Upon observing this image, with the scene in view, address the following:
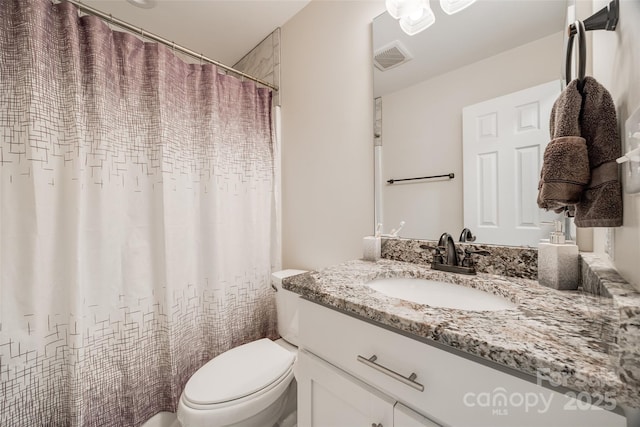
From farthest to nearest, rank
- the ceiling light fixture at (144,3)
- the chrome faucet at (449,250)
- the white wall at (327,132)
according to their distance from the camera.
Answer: the ceiling light fixture at (144,3) < the white wall at (327,132) < the chrome faucet at (449,250)

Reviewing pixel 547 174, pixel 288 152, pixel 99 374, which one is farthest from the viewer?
pixel 288 152

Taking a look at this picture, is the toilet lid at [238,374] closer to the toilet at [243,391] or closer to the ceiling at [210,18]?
the toilet at [243,391]

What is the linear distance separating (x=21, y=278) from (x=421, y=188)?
5.21 feet

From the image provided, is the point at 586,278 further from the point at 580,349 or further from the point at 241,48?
the point at 241,48

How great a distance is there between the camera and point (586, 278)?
589 millimetres

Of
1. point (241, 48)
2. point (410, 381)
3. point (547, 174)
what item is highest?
point (241, 48)

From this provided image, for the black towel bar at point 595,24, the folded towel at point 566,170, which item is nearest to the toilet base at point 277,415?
the folded towel at point 566,170

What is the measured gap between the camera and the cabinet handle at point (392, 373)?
48 cm

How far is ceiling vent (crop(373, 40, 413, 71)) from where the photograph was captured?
108 cm

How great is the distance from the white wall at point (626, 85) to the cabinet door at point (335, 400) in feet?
1.75

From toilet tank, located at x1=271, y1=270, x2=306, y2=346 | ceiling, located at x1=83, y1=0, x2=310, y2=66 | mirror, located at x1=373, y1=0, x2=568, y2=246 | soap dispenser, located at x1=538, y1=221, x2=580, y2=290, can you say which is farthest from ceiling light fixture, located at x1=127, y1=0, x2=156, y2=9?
soap dispenser, located at x1=538, y1=221, x2=580, y2=290

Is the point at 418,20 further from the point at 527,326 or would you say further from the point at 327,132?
the point at 527,326

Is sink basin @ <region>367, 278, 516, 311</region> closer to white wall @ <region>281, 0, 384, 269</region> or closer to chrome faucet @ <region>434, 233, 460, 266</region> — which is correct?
chrome faucet @ <region>434, 233, 460, 266</region>

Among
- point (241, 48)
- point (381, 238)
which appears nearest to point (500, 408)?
point (381, 238)
